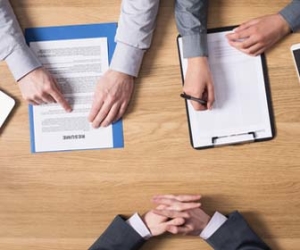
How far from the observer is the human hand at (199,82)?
99 cm

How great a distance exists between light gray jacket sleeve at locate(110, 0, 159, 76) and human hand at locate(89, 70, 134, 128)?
0.07 feet

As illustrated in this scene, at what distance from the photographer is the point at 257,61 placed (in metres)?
1.01

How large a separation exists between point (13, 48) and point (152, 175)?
0.41 m

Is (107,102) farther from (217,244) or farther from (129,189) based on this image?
(217,244)

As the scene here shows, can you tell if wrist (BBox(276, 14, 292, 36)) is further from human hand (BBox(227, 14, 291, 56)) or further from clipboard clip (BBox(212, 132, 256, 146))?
clipboard clip (BBox(212, 132, 256, 146))

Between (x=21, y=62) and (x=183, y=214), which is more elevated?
(x=21, y=62)

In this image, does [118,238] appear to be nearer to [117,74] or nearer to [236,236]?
[236,236]

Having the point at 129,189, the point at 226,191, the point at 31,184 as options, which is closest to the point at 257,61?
the point at 226,191

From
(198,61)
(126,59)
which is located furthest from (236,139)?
(126,59)

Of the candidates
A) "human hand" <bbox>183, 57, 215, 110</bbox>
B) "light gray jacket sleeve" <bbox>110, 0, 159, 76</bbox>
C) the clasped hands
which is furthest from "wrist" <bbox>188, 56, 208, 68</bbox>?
the clasped hands

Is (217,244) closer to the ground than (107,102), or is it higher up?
closer to the ground

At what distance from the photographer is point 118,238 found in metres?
0.98

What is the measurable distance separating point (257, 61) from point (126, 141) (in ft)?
1.11

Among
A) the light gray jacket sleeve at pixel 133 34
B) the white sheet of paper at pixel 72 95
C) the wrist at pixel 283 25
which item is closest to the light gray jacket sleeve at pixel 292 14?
the wrist at pixel 283 25
